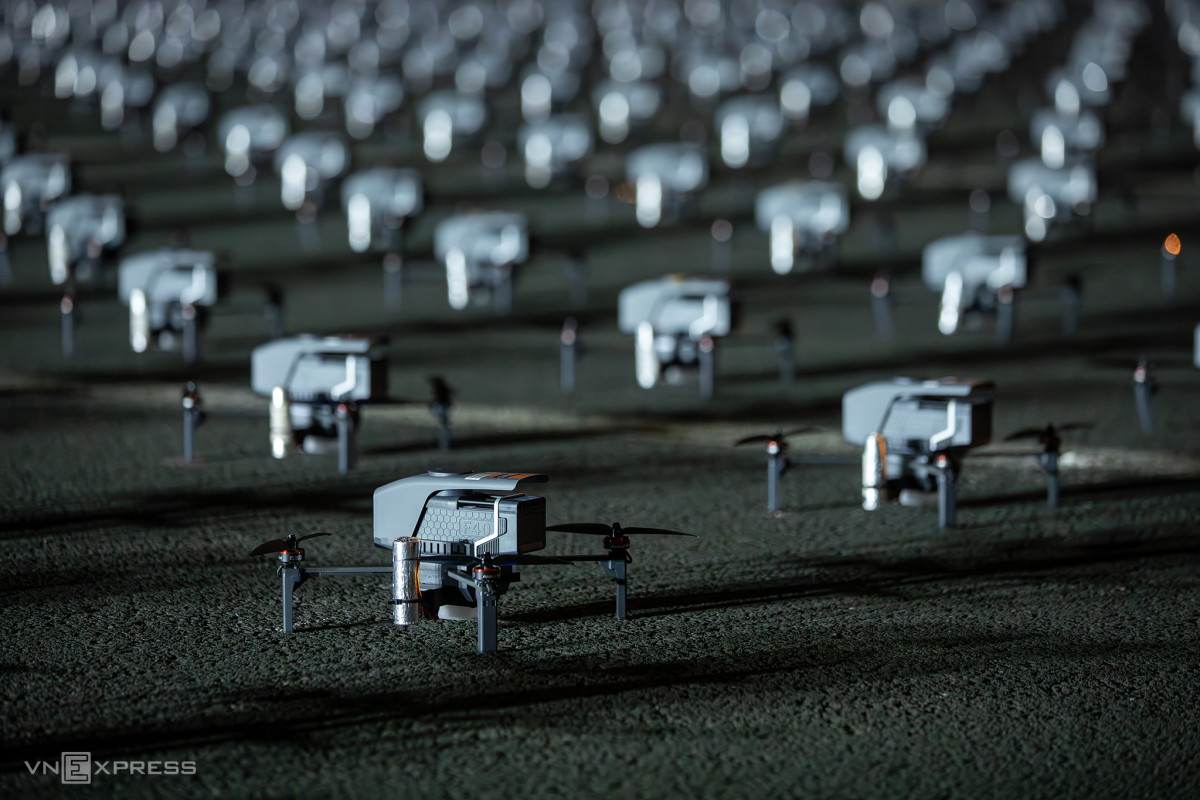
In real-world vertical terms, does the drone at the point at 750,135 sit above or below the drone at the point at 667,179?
above

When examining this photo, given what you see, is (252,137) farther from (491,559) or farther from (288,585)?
(491,559)

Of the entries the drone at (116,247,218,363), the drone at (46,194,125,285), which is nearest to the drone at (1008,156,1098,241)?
the drone at (116,247,218,363)

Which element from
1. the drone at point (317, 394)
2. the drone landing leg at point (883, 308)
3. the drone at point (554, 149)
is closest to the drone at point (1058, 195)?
the drone landing leg at point (883, 308)

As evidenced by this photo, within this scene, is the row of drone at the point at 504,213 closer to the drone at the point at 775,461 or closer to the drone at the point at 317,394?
the drone at the point at 317,394

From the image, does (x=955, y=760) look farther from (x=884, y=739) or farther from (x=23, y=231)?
(x=23, y=231)

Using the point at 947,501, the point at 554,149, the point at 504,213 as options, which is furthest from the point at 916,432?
the point at 554,149

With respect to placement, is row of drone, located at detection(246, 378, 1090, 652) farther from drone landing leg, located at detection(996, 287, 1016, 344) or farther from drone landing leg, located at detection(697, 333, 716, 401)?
drone landing leg, located at detection(996, 287, 1016, 344)

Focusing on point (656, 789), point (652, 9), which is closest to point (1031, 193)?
point (656, 789)
